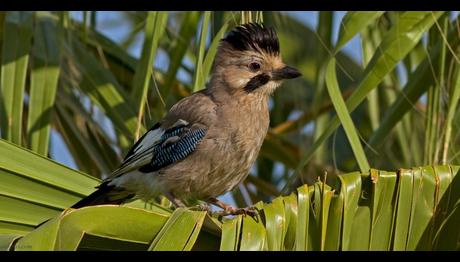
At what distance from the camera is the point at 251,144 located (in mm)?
5367

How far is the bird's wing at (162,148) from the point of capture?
5414 mm

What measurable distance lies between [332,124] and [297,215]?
1242 mm

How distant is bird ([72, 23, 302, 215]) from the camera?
535 centimetres

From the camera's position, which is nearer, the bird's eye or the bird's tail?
the bird's tail

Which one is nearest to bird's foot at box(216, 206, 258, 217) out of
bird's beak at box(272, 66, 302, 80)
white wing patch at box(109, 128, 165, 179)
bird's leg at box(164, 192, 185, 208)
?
bird's leg at box(164, 192, 185, 208)

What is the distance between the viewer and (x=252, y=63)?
5695 millimetres

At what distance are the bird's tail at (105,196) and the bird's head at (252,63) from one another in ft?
2.73

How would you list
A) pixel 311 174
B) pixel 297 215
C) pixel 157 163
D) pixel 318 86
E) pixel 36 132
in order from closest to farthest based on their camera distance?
pixel 297 215, pixel 36 132, pixel 157 163, pixel 318 86, pixel 311 174

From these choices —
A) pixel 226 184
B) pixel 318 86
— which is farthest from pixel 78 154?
pixel 318 86

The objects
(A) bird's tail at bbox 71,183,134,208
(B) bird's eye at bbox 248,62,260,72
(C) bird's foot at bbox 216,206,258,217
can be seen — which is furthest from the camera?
(B) bird's eye at bbox 248,62,260,72

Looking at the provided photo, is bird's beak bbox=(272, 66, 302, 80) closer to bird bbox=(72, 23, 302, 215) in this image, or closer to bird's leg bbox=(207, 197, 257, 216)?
bird bbox=(72, 23, 302, 215)

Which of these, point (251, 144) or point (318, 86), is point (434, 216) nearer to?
point (251, 144)

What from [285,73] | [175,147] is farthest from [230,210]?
[285,73]

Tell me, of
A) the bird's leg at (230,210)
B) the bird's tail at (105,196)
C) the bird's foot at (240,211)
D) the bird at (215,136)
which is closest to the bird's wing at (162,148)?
the bird at (215,136)
